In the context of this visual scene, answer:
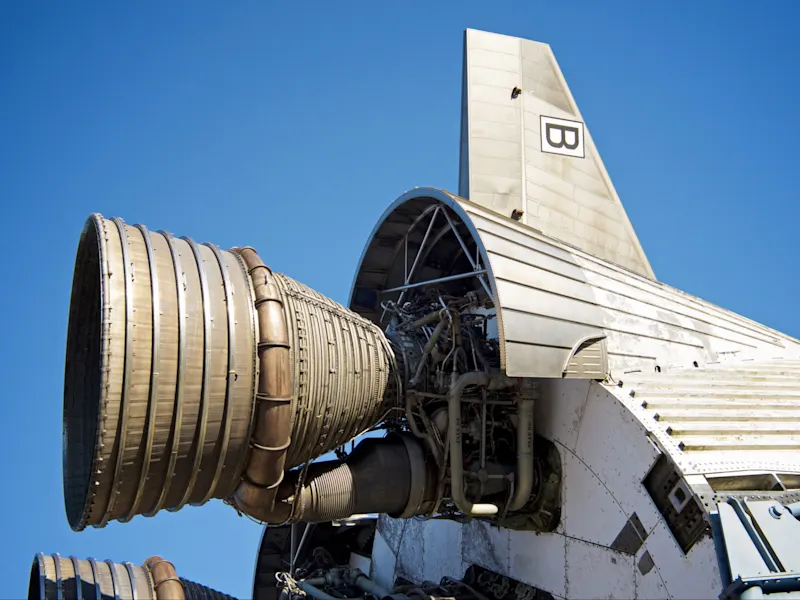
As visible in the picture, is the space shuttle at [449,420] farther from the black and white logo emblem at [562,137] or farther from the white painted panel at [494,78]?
the white painted panel at [494,78]

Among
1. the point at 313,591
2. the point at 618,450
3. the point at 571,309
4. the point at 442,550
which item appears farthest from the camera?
the point at 313,591

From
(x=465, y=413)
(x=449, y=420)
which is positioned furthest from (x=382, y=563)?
(x=449, y=420)

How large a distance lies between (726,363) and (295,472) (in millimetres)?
7087

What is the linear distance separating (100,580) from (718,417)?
740 centimetres

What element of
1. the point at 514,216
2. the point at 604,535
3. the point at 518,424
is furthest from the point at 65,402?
the point at 514,216

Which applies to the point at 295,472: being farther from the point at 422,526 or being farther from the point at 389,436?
the point at 422,526

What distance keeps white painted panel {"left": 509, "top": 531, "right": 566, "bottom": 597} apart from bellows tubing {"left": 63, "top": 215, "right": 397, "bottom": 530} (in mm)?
3200

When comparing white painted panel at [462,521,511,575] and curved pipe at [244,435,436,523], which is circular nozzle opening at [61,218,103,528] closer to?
curved pipe at [244,435,436,523]

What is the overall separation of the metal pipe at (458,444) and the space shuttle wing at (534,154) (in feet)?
17.1

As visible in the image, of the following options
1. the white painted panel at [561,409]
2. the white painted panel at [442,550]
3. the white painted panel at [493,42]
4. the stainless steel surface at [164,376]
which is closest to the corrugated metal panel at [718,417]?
the white painted panel at [561,409]

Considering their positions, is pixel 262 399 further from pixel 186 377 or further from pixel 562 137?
pixel 562 137

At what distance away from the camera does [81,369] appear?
1005 cm

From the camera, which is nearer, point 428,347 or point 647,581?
point 647,581

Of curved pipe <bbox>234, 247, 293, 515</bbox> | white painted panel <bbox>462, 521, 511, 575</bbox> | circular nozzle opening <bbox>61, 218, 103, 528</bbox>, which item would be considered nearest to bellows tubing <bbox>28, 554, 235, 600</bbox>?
circular nozzle opening <bbox>61, 218, 103, 528</bbox>
